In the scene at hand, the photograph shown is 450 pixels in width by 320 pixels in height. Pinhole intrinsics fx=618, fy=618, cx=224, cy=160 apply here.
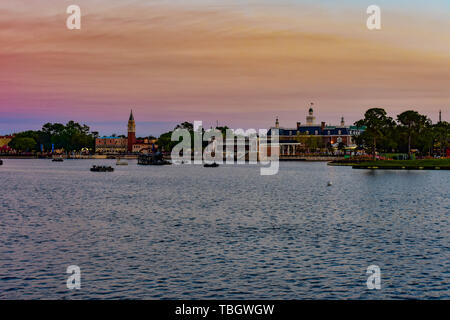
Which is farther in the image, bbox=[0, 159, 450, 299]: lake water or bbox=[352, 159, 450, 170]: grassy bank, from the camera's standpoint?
bbox=[352, 159, 450, 170]: grassy bank

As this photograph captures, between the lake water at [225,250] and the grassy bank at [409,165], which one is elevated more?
the grassy bank at [409,165]

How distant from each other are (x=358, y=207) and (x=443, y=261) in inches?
1417

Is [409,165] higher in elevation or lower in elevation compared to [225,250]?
higher

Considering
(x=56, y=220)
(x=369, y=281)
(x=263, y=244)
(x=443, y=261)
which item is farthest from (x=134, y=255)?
(x=56, y=220)

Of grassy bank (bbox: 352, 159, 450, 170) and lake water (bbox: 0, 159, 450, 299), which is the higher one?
grassy bank (bbox: 352, 159, 450, 170)

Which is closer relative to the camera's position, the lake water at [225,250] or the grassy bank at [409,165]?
the lake water at [225,250]

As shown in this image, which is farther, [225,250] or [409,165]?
[409,165]

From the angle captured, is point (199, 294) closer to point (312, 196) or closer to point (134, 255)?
point (134, 255)
